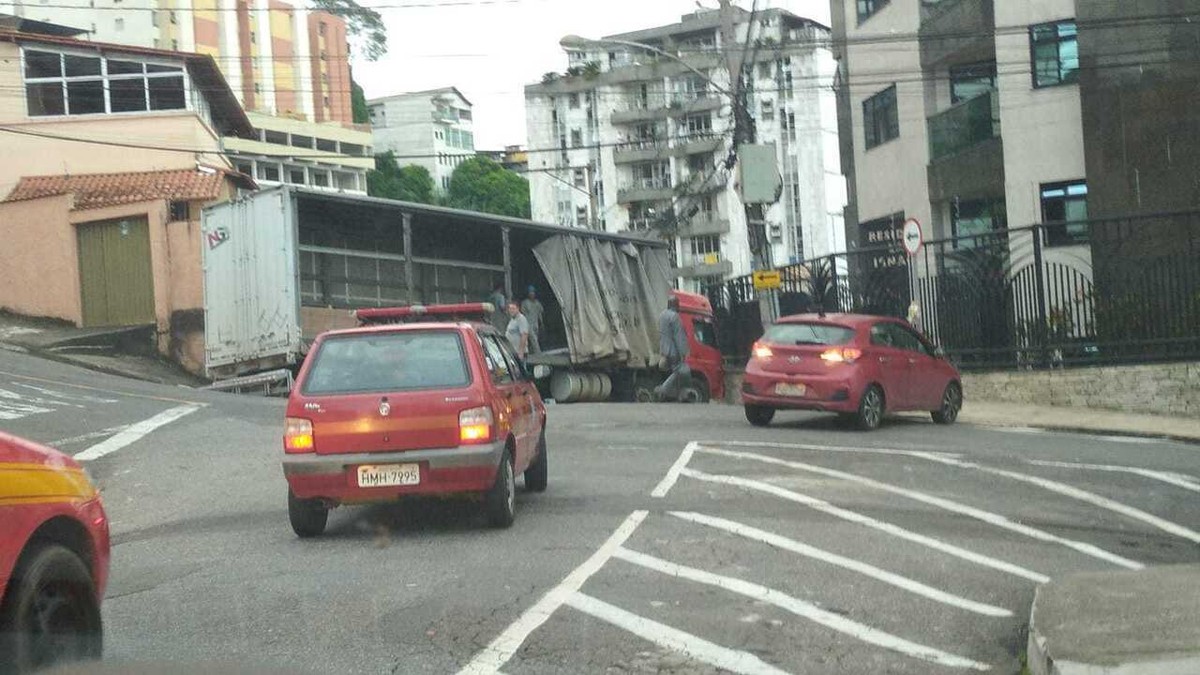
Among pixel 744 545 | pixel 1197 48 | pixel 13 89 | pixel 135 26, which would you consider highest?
pixel 135 26

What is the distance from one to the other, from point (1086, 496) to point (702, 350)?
1536cm

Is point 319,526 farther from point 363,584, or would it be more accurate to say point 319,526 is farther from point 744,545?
point 744,545

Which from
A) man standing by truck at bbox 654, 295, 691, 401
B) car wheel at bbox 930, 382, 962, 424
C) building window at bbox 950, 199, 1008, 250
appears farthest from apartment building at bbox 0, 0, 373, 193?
car wheel at bbox 930, 382, 962, 424

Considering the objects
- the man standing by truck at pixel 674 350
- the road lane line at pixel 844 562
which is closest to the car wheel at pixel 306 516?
the road lane line at pixel 844 562

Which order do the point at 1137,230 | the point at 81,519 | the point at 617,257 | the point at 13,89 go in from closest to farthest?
the point at 81,519
the point at 1137,230
the point at 617,257
the point at 13,89

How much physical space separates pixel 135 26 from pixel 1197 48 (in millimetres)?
68973

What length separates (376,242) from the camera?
2455 centimetres

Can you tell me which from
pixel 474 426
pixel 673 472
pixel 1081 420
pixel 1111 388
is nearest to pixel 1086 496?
pixel 673 472

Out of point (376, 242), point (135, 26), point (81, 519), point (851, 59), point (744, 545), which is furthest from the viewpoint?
point (135, 26)

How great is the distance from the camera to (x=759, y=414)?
1845 cm

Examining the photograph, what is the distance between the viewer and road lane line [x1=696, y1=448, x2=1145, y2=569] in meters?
9.98

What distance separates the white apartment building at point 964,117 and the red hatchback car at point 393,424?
1476 centimetres

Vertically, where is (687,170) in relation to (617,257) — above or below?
above

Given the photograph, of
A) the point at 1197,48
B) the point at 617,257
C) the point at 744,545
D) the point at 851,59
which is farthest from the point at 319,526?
the point at 851,59
